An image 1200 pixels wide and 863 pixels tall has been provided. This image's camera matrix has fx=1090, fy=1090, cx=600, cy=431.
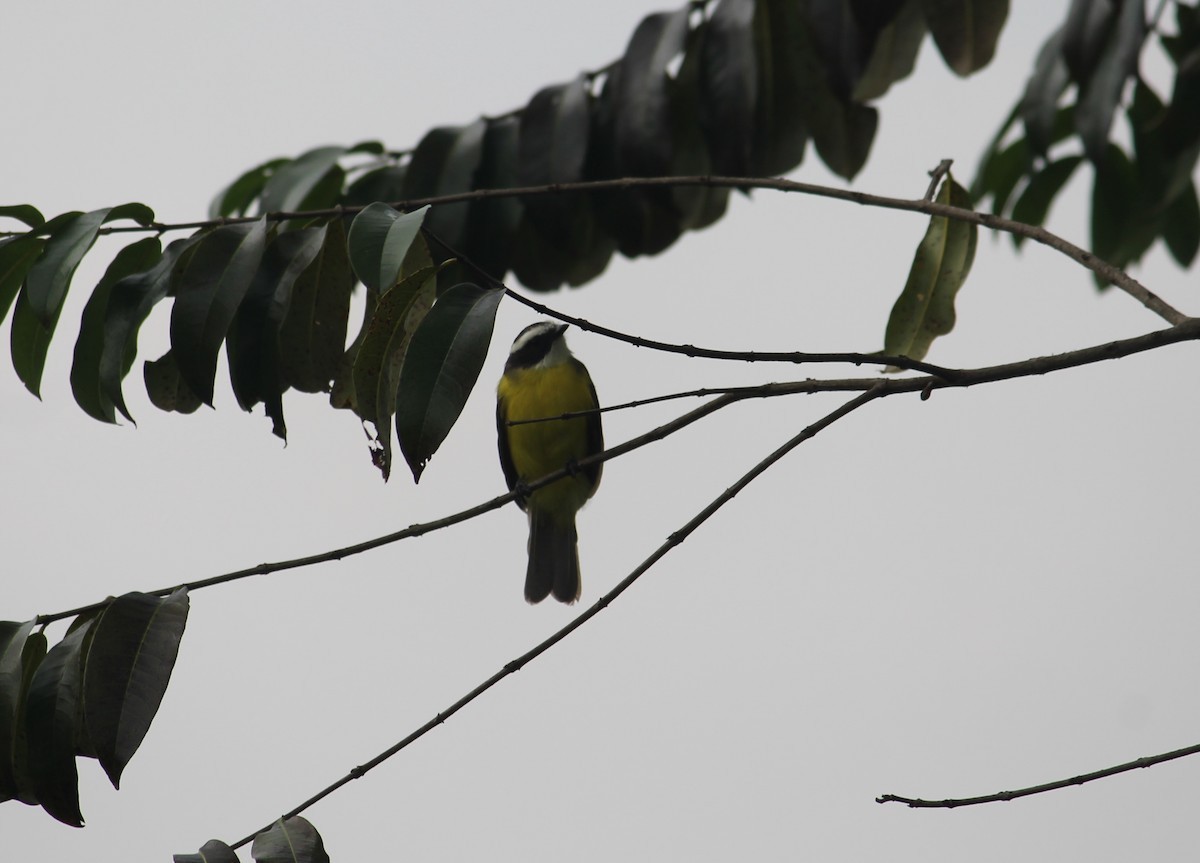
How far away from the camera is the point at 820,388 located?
204 centimetres

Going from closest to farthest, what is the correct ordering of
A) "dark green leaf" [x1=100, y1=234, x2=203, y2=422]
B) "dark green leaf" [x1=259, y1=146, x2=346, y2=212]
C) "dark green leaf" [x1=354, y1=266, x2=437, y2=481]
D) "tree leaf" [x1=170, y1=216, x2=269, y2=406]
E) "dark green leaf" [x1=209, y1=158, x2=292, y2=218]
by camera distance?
"dark green leaf" [x1=354, y1=266, x2=437, y2=481] < "tree leaf" [x1=170, y1=216, x2=269, y2=406] < "dark green leaf" [x1=100, y1=234, x2=203, y2=422] < "dark green leaf" [x1=259, y1=146, x2=346, y2=212] < "dark green leaf" [x1=209, y1=158, x2=292, y2=218]

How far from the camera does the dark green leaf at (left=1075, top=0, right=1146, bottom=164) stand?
3.17m

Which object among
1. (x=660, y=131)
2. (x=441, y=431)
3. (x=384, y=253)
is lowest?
(x=441, y=431)

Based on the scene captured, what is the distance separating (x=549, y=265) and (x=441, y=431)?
2.26 metres

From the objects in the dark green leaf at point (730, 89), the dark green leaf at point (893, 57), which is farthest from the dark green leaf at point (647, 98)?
the dark green leaf at point (893, 57)

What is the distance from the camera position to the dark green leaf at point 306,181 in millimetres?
3703

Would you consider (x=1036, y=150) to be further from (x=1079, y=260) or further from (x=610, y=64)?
(x=1079, y=260)

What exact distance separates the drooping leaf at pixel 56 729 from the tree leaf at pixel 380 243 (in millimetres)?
924

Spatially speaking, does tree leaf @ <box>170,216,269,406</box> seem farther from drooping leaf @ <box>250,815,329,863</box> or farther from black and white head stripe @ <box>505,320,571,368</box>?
black and white head stripe @ <box>505,320,571,368</box>

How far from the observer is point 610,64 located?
3674 millimetres

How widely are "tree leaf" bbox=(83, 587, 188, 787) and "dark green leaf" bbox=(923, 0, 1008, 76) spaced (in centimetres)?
238

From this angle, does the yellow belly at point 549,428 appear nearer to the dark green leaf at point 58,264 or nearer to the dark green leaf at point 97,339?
the dark green leaf at point 97,339

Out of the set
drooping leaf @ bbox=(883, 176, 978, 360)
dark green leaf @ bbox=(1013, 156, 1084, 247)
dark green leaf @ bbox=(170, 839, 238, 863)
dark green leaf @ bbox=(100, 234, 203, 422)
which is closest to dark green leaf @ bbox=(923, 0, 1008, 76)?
drooping leaf @ bbox=(883, 176, 978, 360)

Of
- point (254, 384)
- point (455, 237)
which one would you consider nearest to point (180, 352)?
point (254, 384)
